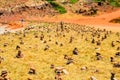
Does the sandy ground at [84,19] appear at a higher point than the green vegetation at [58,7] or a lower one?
lower

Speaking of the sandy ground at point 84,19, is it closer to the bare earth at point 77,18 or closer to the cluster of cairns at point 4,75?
the bare earth at point 77,18

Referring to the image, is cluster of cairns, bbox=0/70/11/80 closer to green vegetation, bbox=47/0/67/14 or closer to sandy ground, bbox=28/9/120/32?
sandy ground, bbox=28/9/120/32

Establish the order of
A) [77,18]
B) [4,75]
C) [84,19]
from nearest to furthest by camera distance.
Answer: [4,75], [84,19], [77,18]

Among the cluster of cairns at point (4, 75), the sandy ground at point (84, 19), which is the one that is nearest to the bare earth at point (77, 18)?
the sandy ground at point (84, 19)

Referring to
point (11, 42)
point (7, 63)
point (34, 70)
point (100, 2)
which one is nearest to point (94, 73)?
point (34, 70)

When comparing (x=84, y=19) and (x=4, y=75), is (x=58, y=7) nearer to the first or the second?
(x=84, y=19)

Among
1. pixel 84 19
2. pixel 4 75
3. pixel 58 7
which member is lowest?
pixel 84 19

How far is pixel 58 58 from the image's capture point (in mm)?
21531

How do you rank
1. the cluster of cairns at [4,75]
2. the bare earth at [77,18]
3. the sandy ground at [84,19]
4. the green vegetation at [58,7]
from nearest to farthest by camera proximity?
the cluster of cairns at [4,75]
the sandy ground at [84,19]
the bare earth at [77,18]
the green vegetation at [58,7]

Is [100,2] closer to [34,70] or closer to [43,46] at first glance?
[43,46]

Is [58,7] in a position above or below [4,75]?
below

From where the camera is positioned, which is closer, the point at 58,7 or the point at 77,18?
the point at 77,18

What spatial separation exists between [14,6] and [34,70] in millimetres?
40630

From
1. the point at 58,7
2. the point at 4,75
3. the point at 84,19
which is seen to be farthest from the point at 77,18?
the point at 4,75
